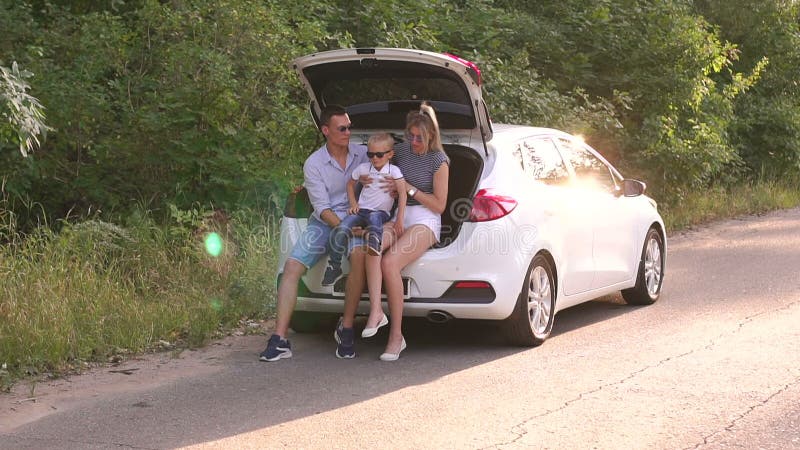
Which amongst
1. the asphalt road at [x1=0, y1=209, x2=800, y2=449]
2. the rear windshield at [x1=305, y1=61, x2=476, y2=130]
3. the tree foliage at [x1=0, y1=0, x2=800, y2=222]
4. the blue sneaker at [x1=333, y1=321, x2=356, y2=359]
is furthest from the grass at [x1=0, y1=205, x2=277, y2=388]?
the rear windshield at [x1=305, y1=61, x2=476, y2=130]

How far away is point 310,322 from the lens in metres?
9.38

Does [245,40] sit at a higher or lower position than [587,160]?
higher

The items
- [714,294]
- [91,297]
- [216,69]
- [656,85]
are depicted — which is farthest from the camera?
[656,85]

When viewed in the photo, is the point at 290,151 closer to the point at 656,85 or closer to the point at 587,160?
the point at 587,160

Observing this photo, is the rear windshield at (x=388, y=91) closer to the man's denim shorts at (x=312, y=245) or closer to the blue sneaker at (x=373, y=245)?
the man's denim shorts at (x=312, y=245)

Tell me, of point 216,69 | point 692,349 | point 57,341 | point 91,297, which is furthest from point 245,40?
point 692,349

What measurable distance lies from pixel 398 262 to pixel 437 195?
60 cm

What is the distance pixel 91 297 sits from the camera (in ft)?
30.4

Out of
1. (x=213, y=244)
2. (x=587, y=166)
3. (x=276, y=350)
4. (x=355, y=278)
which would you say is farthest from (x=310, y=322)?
(x=587, y=166)

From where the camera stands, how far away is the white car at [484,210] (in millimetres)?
8234

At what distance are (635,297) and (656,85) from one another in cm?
796

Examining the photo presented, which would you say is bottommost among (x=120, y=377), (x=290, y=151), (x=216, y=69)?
(x=120, y=377)

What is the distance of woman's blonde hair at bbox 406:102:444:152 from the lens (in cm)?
849

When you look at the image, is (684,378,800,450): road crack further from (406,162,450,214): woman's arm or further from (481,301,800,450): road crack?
(406,162,450,214): woman's arm
